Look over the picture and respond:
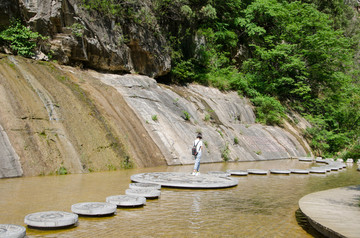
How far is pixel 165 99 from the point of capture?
21656 millimetres

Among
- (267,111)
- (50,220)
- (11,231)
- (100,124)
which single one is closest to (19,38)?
(100,124)

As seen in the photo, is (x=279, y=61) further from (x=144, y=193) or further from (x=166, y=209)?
(x=166, y=209)

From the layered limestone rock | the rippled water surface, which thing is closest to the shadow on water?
the rippled water surface

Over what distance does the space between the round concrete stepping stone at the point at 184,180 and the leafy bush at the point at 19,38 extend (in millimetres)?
10273

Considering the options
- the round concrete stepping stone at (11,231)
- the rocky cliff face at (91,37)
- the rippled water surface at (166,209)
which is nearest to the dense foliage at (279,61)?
the rocky cliff face at (91,37)

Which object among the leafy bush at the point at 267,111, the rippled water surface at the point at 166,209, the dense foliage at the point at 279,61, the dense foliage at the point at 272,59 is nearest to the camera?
the rippled water surface at the point at 166,209

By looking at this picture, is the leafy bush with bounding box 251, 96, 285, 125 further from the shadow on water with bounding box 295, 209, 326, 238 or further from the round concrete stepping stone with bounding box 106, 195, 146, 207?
the round concrete stepping stone with bounding box 106, 195, 146, 207

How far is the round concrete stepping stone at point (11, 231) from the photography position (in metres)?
4.76

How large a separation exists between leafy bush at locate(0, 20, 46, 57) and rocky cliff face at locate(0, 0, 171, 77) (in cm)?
51

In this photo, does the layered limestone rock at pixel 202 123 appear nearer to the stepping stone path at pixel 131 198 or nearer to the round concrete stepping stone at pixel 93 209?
the stepping stone path at pixel 131 198

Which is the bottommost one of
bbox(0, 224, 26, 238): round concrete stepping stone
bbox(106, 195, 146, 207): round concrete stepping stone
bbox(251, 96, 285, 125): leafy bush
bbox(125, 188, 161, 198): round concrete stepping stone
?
bbox(125, 188, 161, 198): round concrete stepping stone

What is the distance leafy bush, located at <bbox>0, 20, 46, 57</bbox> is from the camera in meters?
16.5

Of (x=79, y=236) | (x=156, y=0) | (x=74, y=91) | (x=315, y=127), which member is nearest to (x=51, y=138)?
(x=74, y=91)

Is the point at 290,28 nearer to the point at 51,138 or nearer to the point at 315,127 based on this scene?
the point at 315,127
